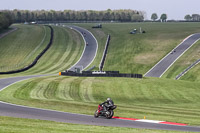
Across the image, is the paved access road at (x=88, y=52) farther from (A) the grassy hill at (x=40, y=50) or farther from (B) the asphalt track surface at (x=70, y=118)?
(B) the asphalt track surface at (x=70, y=118)

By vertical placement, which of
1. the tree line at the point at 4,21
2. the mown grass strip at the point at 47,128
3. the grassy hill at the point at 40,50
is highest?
the tree line at the point at 4,21

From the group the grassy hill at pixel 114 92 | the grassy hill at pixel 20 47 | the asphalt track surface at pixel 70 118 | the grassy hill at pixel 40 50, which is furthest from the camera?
the grassy hill at pixel 20 47

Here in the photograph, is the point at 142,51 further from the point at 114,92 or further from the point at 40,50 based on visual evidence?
the point at 114,92

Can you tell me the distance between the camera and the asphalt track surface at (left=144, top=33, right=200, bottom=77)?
3342 inches

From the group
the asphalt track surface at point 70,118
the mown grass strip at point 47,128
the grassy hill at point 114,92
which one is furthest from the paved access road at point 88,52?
the mown grass strip at point 47,128

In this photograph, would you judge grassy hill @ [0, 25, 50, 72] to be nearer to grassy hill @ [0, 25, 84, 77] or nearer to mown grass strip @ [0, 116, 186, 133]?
grassy hill @ [0, 25, 84, 77]

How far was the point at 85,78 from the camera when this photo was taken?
64.0 metres

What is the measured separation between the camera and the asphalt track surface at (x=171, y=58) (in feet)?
279

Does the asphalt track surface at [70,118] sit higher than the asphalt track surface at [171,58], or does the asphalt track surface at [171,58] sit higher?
the asphalt track surface at [70,118]

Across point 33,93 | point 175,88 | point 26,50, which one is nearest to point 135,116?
point 33,93

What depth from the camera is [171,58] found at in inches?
3745

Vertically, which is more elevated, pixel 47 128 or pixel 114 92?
pixel 47 128

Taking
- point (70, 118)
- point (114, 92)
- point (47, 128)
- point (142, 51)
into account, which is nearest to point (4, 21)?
point (142, 51)

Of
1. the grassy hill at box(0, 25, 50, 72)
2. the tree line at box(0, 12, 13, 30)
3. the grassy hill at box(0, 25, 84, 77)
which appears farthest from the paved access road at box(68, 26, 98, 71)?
the tree line at box(0, 12, 13, 30)
